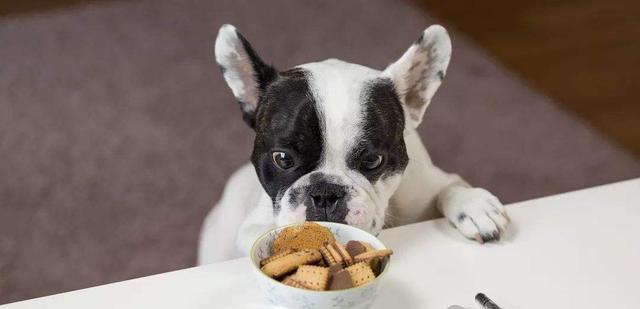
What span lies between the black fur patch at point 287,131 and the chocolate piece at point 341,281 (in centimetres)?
21

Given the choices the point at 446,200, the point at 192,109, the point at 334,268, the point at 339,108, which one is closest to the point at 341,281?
the point at 334,268

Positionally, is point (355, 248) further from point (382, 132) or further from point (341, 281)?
Answer: point (382, 132)

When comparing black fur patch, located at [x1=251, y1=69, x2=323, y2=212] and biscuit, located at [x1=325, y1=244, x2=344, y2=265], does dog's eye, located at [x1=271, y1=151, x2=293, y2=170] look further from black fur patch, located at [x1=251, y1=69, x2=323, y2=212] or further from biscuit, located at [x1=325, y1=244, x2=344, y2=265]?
biscuit, located at [x1=325, y1=244, x2=344, y2=265]

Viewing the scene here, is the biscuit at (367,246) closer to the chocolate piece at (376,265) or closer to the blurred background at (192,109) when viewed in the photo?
the chocolate piece at (376,265)

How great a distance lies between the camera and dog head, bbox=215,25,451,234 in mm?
1166

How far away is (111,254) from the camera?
84.9 inches

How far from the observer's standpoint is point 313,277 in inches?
38.7

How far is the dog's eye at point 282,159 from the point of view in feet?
3.92

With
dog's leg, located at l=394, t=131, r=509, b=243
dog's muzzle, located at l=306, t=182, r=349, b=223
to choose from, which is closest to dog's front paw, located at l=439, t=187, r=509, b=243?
dog's leg, located at l=394, t=131, r=509, b=243

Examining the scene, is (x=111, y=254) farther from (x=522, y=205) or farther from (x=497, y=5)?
(x=497, y=5)

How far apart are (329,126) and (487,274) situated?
307 mm

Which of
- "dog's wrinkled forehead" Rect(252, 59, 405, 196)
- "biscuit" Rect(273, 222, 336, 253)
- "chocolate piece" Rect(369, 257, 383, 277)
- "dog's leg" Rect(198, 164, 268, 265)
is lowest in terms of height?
"dog's leg" Rect(198, 164, 268, 265)

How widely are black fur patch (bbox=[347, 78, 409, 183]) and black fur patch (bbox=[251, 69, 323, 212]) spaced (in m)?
0.06

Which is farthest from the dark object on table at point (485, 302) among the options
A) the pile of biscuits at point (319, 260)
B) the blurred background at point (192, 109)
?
the blurred background at point (192, 109)
